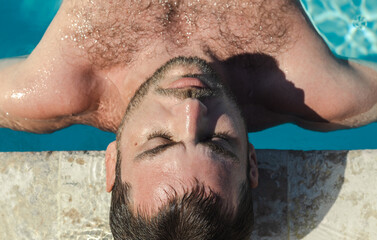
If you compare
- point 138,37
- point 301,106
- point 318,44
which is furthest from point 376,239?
point 138,37

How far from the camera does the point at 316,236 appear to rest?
2.15m

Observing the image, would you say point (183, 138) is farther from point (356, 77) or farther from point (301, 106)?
point (356, 77)

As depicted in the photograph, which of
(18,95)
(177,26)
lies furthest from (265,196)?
(18,95)

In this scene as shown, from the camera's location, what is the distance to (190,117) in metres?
1.54

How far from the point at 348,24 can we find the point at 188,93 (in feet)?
9.10

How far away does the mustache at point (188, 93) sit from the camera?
5.29ft

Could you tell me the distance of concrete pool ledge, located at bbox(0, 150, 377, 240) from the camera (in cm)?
215

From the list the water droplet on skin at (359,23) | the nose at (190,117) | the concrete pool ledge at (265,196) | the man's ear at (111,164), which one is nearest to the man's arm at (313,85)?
the concrete pool ledge at (265,196)

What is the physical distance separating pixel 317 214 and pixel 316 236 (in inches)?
4.9

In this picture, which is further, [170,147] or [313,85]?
[313,85]

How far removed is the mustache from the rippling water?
100 inches

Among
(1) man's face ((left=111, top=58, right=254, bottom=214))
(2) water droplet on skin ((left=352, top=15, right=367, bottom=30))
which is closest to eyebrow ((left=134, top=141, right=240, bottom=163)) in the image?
(1) man's face ((left=111, top=58, right=254, bottom=214))

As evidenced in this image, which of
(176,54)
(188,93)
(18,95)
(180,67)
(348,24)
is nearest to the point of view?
(188,93)

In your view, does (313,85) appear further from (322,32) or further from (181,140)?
(322,32)
